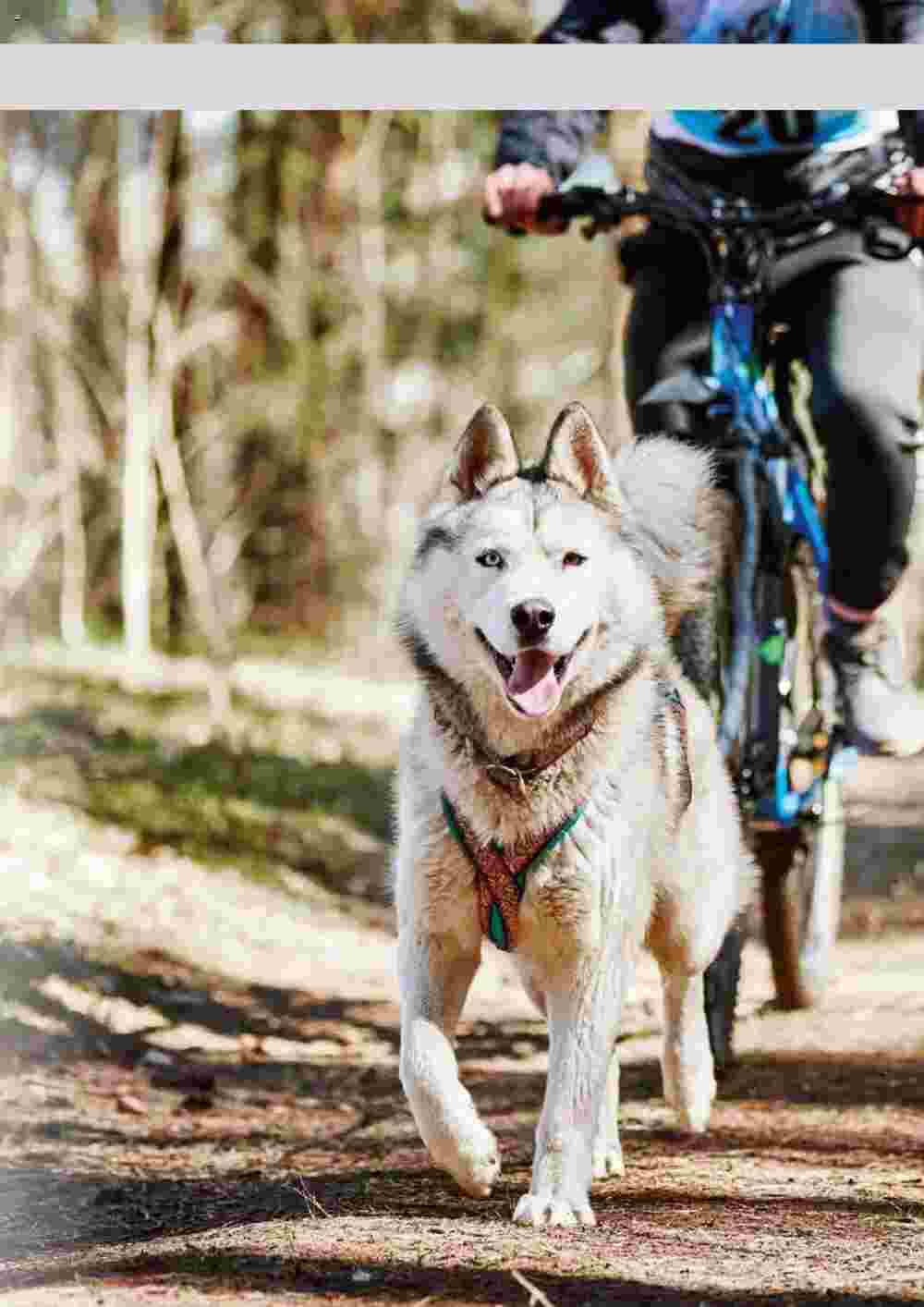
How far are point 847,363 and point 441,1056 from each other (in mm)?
1840

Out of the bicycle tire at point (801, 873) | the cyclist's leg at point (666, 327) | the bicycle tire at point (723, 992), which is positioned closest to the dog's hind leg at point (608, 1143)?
the bicycle tire at point (723, 992)

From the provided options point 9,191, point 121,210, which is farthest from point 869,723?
point 121,210

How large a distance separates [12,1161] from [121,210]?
7559mm

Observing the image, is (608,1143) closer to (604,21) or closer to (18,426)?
(604,21)

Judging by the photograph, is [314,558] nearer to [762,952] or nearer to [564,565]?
[762,952]

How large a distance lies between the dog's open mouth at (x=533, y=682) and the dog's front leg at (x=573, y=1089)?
16.9 inches

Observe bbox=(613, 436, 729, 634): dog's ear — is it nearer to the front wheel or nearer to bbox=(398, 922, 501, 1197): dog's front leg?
bbox=(398, 922, 501, 1197): dog's front leg

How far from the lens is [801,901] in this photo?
4.92 meters

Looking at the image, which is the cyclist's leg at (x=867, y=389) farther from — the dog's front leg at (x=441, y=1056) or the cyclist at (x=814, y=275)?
the dog's front leg at (x=441, y=1056)

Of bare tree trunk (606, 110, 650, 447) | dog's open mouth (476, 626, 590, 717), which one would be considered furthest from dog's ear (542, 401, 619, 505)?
bare tree trunk (606, 110, 650, 447)

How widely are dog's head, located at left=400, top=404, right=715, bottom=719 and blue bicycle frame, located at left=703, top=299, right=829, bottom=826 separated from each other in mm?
683

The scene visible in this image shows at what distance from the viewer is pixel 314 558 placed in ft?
47.7

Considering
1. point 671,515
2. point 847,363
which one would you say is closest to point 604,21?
point 847,363

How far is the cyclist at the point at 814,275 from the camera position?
12.8 ft
